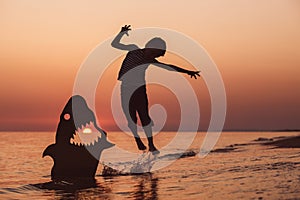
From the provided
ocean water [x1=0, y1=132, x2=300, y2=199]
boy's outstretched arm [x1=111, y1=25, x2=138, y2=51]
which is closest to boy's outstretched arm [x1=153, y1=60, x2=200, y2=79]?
boy's outstretched arm [x1=111, y1=25, x2=138, y2=51]

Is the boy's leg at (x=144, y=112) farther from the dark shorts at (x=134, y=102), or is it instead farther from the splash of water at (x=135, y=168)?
the splash of water at (x=135, y=168)

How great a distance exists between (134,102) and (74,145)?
7.68ft

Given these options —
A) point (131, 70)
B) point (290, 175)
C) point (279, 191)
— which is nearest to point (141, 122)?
point (131, 70)

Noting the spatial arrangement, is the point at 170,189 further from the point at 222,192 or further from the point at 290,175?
the point at 290,175

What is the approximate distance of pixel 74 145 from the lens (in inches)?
616

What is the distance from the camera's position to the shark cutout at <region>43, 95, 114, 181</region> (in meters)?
15.6

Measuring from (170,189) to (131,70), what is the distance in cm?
436

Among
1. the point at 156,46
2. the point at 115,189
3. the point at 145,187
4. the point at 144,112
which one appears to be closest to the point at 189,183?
the point at 145,187

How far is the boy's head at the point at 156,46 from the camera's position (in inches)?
629

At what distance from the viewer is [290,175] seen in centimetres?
1454

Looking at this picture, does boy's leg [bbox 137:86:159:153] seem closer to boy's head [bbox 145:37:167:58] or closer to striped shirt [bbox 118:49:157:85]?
striped shirt [bbox 118:49:157:85]

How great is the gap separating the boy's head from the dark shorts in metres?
1.21

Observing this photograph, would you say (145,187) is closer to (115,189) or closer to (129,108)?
(115,189)

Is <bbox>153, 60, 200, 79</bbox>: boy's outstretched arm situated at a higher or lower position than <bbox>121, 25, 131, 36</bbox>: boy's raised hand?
lower
